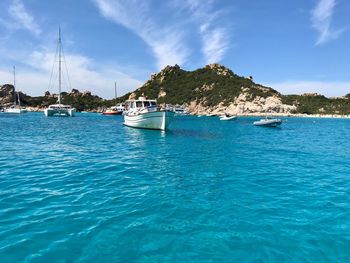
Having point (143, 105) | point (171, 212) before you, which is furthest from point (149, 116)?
point (171, 212)

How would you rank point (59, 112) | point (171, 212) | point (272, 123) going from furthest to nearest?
point (59, 112), point (272, 123), point (171, 212)

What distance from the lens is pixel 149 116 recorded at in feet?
146

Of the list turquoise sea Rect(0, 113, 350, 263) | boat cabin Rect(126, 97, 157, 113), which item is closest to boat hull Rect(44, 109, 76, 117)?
boat cabin Rect(126, 97, 157, 113)

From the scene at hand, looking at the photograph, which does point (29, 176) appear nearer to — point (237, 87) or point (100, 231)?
point (100, 231)

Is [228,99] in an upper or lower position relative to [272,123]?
upper

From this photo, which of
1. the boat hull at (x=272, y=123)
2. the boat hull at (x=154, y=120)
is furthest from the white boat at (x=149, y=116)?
the boat hull at (x=272, y=123)

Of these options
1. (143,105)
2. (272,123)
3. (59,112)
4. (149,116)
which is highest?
(143,105)

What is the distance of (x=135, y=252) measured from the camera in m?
7.16

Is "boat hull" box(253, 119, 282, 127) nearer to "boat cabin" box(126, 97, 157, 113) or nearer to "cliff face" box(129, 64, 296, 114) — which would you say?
"boat cabin" box(126, 97, 157, 113)

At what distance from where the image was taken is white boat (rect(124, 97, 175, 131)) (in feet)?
144

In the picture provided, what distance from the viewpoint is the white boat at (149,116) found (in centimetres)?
4388

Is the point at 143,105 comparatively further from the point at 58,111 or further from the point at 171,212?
the point at 58,111

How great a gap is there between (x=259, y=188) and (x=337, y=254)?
601 cm

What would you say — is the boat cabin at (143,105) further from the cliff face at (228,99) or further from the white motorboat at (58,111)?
the cliff face at (228,99)
